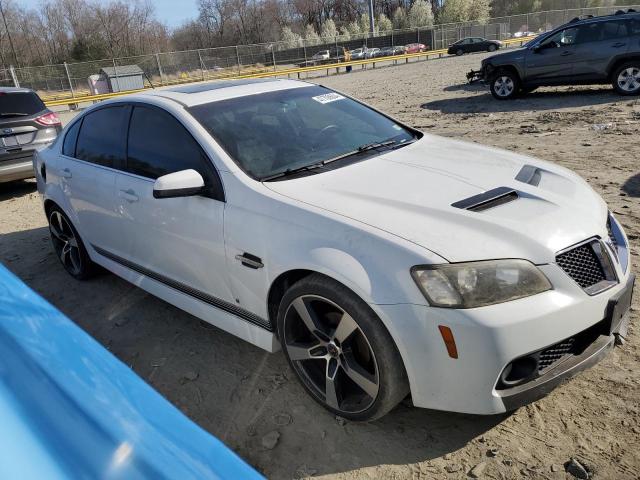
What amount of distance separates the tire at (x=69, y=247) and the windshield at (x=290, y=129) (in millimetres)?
2028

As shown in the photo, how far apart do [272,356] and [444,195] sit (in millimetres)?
1504

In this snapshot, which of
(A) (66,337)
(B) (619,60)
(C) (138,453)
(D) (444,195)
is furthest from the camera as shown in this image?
(B) (619,60)

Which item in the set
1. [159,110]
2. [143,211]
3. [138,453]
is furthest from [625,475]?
[159,110]

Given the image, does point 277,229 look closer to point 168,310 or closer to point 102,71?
point 168,310

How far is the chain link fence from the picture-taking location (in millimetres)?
32156

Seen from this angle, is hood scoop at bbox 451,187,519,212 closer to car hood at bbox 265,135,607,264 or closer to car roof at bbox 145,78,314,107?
car hood at bbox 265,135,607,264

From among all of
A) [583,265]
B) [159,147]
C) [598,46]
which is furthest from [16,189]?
[598,46]

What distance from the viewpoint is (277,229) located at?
2.65 m

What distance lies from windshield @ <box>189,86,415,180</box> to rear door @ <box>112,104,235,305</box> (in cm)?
21

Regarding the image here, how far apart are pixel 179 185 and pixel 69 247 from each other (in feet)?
8.26

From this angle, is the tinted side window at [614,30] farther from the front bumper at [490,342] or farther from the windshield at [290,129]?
the front bumper at [490,342]

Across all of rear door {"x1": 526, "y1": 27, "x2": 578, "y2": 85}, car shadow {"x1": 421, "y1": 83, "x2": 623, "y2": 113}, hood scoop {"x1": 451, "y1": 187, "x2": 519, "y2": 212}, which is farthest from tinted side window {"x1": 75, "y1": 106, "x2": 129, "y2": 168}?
rear door {"x1": 526, "y1": 27, "x2": 578, "y2": 85}

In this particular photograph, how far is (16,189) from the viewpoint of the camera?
910 cm

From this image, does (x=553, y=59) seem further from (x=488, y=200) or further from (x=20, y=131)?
(x=488, y=200)
